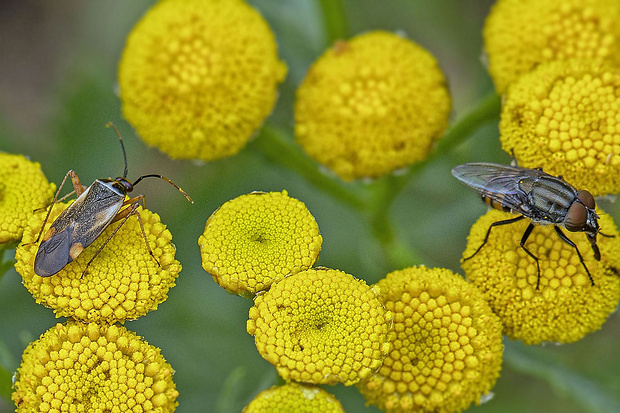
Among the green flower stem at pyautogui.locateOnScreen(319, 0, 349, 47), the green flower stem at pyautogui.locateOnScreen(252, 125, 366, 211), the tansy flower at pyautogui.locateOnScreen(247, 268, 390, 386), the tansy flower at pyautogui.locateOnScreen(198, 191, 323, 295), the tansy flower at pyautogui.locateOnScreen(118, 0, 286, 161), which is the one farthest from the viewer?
the green flower stem at pyautogui.locateOnScreen(319, 0, 349, 47)

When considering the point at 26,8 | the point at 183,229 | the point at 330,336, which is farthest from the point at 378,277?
the point at 26,8

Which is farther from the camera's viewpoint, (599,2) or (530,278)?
(599,2)

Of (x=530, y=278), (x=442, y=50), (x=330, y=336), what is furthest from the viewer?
(x=442, y=50)

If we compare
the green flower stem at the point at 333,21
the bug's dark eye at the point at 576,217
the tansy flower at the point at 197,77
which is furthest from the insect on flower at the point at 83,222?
the bug's dark eye at the point at 576,217

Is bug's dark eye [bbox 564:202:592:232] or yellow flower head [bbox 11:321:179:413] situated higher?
bug's dark eye [bbox 564:202:592:232]

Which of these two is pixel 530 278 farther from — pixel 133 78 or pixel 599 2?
pixel 133 78

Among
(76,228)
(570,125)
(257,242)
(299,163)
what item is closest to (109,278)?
(76,228)

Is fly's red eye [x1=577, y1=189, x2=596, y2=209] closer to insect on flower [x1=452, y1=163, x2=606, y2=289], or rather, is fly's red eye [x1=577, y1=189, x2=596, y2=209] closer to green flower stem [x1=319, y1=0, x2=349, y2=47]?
insect on flower [x1=452, y1=163, x2=606, y2=289]

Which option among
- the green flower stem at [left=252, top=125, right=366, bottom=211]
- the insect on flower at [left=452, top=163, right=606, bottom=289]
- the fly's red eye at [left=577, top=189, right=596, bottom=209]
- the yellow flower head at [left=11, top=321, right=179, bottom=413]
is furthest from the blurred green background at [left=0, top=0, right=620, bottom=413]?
the fly's red eye at [left=577, top=189, right=596, bottom=209]
